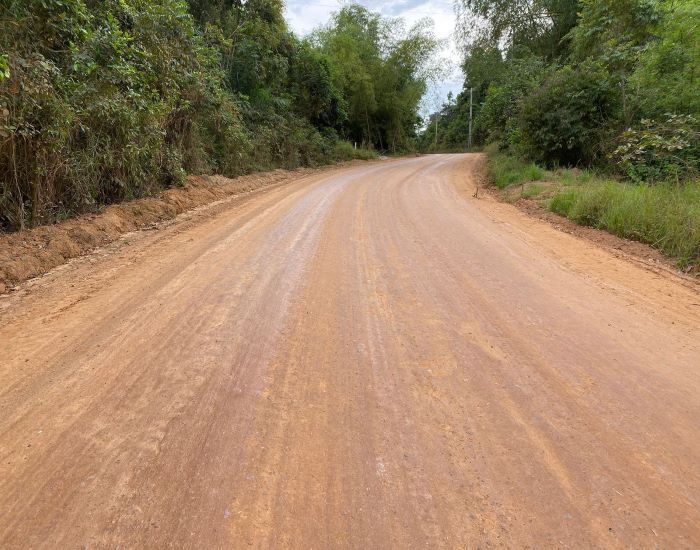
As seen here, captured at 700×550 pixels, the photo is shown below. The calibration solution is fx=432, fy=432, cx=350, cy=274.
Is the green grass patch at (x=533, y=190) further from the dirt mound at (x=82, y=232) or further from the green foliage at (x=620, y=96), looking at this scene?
the dirt mound at (x=82, y=232)

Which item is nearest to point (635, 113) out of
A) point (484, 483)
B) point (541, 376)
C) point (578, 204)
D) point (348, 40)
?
point (578, 204)

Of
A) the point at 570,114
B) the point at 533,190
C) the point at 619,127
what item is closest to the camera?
the point at 533,190

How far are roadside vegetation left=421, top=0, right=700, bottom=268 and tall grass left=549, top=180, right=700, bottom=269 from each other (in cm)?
2

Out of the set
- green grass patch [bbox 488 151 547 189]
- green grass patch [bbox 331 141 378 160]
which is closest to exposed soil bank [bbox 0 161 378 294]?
green grass patch [bbox 488 151 547 189]

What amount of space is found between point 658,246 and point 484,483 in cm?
545

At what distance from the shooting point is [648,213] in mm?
6352

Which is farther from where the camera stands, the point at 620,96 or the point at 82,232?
the point at 620,96

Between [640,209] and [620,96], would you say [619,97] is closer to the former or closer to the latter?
[620,96]

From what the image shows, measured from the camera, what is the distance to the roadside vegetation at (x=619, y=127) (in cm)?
670

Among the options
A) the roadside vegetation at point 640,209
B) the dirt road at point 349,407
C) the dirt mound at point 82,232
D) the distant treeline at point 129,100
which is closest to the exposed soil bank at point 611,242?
the roadside vegetation at point 640,209

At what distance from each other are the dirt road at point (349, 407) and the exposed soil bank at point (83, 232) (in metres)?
0.48

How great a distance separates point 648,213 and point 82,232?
26.5 feet

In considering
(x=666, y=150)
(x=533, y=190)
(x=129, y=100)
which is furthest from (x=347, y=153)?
(x=129, y=100)

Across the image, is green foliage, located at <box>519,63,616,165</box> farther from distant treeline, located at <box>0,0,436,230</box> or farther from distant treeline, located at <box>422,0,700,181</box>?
distant treeline, located at <box>0,0,436,230</box>
